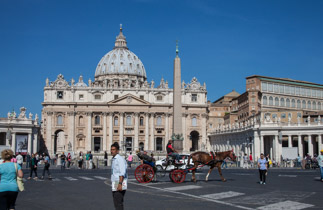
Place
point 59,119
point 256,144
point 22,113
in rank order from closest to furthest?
1. point 256,144
2. point 22,113
3. point 59,119

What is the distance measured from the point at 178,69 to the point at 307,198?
2411 centimetres

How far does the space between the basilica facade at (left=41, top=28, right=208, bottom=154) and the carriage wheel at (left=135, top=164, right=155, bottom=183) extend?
6533cm

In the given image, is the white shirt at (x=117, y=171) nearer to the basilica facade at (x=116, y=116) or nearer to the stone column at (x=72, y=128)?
the basilica facade at (x=116, y=116)

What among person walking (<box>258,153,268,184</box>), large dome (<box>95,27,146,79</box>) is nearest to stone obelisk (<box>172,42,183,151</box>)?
person walking (<box>258,153,268,184</box>)

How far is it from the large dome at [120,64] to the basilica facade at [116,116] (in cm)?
3122

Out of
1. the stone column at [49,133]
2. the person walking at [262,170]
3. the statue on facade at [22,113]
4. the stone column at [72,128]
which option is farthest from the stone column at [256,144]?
the stone column at [49,133]

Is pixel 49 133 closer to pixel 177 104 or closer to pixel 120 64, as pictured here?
pixel 120 64

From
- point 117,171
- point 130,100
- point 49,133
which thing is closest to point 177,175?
point 117,171

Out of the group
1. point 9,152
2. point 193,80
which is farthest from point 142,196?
point 193,80

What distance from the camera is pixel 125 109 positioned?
286 ft

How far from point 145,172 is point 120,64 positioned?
10275cm

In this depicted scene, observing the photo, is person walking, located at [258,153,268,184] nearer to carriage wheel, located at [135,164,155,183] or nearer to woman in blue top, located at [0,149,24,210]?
carriage wheel, located at [135,164,155,183]

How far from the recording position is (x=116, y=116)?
288 feet

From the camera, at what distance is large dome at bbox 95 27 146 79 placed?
393 ft
